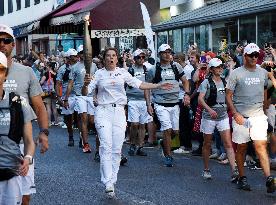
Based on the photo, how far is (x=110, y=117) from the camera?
32.1ft

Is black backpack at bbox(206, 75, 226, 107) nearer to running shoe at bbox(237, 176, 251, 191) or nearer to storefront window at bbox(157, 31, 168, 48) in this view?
running shoe at bbox(237, 176, 251, 191)

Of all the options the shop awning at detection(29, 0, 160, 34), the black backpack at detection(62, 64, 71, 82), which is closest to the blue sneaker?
the black backpack at detection(62, 64, 71, 82)

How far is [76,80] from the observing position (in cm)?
1474

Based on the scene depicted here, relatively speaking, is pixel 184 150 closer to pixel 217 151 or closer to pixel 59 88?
pixel 217 151

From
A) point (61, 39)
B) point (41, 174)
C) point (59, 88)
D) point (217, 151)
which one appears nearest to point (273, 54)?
point (217, 151)

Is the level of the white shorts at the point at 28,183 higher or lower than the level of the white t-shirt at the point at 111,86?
lower

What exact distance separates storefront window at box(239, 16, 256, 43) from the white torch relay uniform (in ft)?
29.6

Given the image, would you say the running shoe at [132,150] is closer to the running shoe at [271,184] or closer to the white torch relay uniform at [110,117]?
the white torch relay uniform at [110,117]

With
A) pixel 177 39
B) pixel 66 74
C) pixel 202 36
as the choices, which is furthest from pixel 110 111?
pixel 177 39

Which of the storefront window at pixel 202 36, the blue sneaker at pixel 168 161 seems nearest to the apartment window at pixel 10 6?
the storefront window at pixel 202 36

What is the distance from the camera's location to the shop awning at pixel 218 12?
57.6ft

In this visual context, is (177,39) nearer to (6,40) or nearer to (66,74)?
(66,74)

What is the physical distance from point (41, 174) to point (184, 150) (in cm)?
398

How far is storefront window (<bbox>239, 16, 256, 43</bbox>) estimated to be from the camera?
60.8 ft
